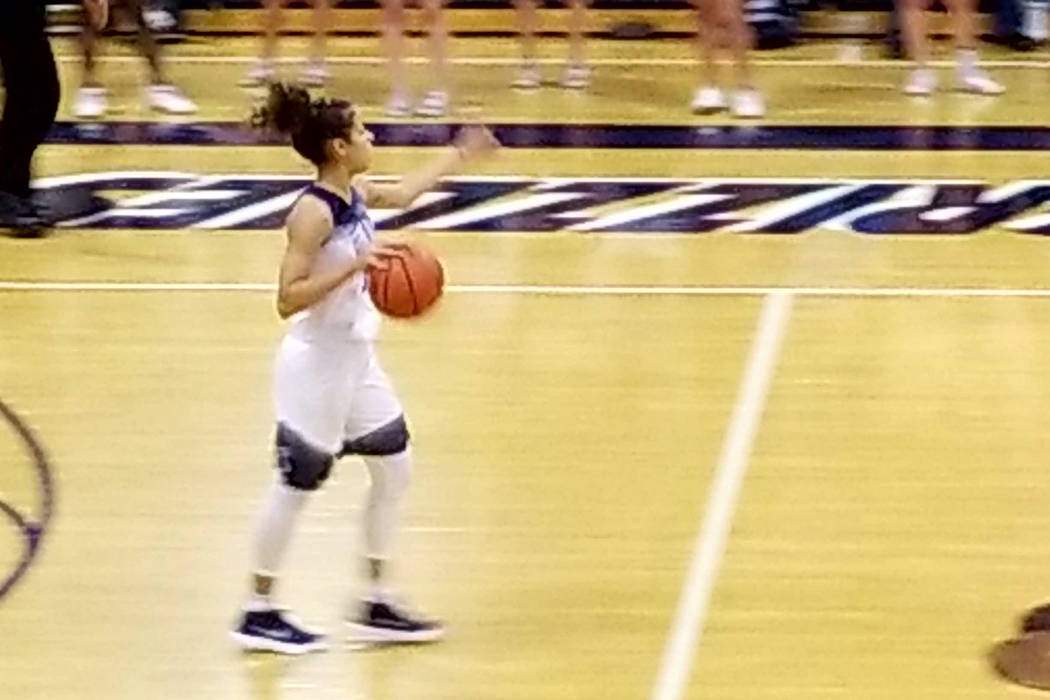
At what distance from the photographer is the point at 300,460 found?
5316 mm

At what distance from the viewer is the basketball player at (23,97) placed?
901 centimetres

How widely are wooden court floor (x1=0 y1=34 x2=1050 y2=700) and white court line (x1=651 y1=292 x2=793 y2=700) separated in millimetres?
14

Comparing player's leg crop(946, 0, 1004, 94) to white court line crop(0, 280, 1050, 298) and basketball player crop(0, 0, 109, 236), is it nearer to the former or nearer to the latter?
white court line crop(0, 280, 1050, 298)

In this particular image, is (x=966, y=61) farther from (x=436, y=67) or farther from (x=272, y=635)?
(x=272, y=635)

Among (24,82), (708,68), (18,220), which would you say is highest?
(24,82)

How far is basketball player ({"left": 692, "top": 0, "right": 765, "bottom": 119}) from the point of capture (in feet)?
35.3

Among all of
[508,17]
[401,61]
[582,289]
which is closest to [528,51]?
[401,61]

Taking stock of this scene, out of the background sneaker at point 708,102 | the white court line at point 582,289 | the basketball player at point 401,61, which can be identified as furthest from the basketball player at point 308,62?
the white court line at point 582,289

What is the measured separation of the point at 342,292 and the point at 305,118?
38 cm

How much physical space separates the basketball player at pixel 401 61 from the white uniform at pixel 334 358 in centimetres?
568

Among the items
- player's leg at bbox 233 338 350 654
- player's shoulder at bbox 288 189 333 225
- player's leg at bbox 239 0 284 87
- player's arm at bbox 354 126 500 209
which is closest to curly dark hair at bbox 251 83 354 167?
player's shoulder at bbox 288 189 333 225

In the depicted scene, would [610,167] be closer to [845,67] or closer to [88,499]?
[845,67]

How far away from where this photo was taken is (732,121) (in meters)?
10.9

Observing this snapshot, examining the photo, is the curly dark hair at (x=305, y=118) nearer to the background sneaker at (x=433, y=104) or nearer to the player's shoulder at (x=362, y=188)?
the player's shoulder at (x=362, y=188)
